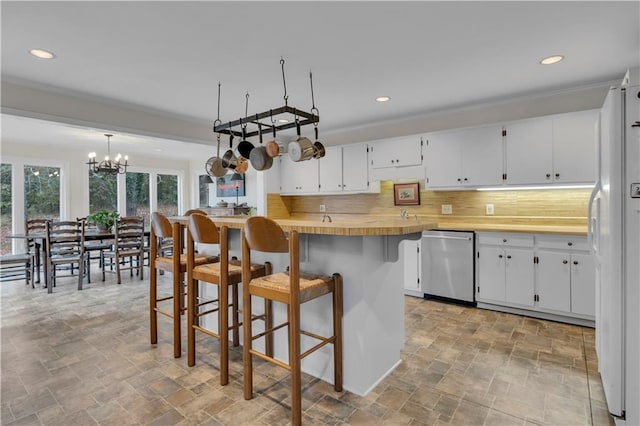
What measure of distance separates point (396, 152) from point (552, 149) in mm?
1720

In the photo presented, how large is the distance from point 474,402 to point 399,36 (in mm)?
2428

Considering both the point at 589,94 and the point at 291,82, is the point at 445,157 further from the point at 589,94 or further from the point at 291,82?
the point at 291,82

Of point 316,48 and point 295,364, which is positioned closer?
point 295,364

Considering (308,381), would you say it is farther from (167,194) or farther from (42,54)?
(167,194)

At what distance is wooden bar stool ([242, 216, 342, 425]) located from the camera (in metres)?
1.84

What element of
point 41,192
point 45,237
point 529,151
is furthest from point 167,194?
point 529,151

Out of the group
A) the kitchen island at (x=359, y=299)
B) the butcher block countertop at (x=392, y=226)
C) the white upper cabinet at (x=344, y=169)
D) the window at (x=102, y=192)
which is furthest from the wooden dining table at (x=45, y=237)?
the kitchen island at (x=359, y=299)

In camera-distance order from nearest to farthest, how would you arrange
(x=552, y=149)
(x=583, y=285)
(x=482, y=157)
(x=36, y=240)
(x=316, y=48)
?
(x=316, y=48), (x=583, y=285), (x=552, y=149), (x=482, y=157), (x=36, y=240)

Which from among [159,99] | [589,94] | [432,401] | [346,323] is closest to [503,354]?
[432,401]

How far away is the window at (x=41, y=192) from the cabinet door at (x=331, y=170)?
17.7 feet

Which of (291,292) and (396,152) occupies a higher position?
(396,152)

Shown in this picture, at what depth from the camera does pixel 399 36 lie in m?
2.38

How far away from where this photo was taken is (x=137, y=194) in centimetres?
801

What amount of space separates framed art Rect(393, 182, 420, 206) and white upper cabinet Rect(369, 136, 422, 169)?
0.40 meters
